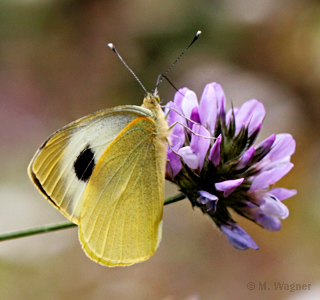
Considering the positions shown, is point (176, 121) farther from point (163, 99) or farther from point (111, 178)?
point (163, 99)

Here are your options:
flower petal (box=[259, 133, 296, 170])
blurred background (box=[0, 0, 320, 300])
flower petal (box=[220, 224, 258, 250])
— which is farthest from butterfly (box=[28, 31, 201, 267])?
blurred background (box=[0, 0, 320, 300])

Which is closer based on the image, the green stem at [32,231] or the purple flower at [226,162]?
the green stem at [32,231]

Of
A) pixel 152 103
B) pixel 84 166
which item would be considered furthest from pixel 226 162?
pixel 84 166

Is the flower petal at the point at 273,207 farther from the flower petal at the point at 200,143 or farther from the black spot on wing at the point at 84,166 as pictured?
the black spot on wing at the point at 84,166

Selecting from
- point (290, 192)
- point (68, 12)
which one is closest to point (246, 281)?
point (290, 192)

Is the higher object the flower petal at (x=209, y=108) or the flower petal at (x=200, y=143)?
the flower petal at (x=209, y=108)

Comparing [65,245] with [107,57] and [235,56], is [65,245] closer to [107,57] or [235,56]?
[107,57]

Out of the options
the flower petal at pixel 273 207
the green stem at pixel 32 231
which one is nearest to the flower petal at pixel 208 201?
the flower petal at pixel 273 207
